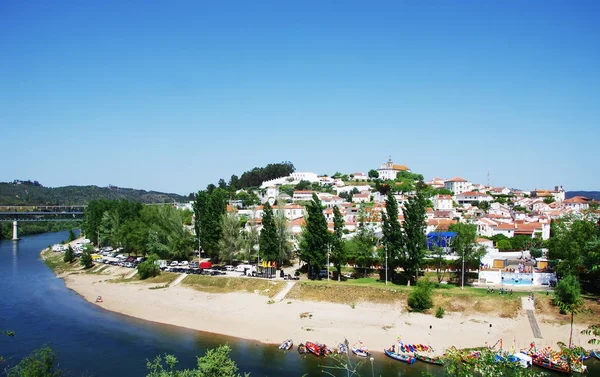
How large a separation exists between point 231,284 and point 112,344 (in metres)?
18.1

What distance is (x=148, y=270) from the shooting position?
6431 cm

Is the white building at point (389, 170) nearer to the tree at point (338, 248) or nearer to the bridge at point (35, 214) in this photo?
the bridge at point (35, 214)

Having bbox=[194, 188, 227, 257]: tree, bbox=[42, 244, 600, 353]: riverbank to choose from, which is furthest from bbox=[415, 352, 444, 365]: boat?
bbox=[194, 188, 227, 257]: tree

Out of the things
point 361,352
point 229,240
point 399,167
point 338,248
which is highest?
point 399,167

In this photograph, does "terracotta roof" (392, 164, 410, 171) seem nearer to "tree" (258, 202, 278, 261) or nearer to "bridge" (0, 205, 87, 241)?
"bridge" (0, 205, 87, 241)

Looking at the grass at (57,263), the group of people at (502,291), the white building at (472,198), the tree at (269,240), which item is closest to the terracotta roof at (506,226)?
the group of people at (502,291)

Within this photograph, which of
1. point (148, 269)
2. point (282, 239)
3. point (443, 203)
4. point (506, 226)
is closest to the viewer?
point (282, 239)

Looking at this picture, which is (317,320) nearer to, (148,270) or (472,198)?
(148,270)

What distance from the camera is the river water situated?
111 feet

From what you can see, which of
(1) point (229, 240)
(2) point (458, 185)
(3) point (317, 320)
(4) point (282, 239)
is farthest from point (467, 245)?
(2) point (458, 185)

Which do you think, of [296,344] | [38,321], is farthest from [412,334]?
[38,321]

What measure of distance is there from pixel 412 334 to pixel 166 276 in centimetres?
3610

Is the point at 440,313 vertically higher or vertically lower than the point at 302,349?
higher

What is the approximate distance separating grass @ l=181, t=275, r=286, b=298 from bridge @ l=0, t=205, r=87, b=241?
101736 mm
